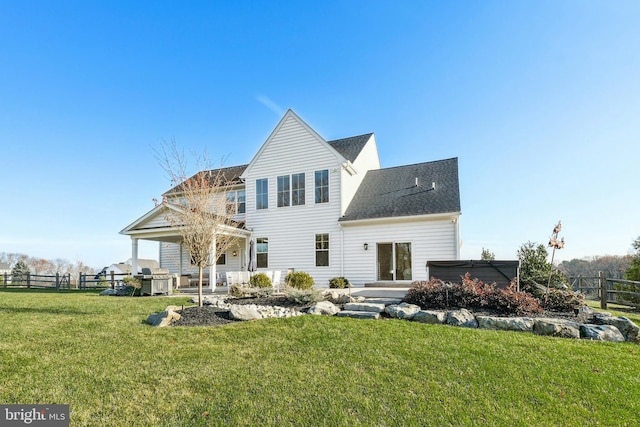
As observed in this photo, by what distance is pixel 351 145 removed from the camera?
18172mm

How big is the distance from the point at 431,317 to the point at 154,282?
1086cm

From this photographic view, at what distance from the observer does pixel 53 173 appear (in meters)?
15.2

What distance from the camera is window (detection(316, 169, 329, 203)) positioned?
51.6ft

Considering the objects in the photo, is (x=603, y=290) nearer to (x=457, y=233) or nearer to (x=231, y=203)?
(x=457, y=233)

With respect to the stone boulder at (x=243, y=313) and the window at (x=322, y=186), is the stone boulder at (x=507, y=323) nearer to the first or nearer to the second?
the stone boulder at (x=243, y=313)

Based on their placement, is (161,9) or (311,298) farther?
(161,9)

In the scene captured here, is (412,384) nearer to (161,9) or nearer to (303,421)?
(303,421)

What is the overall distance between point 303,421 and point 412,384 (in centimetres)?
146

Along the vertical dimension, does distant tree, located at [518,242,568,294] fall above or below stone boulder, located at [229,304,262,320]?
above

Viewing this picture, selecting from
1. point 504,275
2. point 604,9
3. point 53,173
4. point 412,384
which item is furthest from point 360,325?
point 53,173

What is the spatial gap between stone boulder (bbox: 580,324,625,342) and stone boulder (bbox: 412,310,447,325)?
7.84 feet

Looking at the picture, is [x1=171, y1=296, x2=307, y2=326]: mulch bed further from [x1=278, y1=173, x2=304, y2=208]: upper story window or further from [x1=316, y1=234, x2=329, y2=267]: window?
[x1=278, y1=173, x2=304, y2=208]: upper story window

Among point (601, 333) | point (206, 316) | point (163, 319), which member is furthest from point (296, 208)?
point (601, 333)

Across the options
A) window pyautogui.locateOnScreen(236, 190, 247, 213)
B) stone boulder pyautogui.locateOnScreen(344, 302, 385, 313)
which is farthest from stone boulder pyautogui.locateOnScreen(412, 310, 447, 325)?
window pyautogui.locateOnScreen(236, 190, 247, 213)
